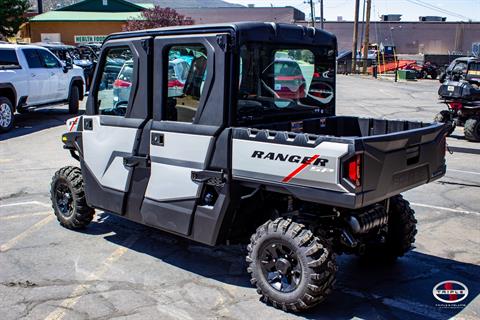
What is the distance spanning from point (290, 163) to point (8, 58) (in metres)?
12.7

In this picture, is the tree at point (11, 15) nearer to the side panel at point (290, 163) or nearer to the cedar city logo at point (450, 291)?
the side panel at point (290, 163)

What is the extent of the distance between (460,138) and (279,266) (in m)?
11.2

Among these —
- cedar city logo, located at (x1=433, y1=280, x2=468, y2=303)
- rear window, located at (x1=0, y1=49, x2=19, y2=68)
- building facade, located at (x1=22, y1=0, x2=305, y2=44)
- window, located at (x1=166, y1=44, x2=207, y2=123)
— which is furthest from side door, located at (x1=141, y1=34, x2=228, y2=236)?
building facade, located at (x1=22, y1=0, x2=305, y2=44)

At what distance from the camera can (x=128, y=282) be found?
5.07 metres

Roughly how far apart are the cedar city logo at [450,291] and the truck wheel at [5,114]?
1201 centimetres

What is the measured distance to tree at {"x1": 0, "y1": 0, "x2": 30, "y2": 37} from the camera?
3941cm

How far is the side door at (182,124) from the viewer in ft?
15.4

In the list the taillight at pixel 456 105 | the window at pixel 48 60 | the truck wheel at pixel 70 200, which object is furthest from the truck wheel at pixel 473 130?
the window at pixel 48 60

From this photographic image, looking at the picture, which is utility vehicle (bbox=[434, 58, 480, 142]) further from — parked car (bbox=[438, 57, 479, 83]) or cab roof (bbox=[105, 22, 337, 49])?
cab roof (bbox=[105, 22, 337, 49])

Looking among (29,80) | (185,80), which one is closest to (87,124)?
(185,80)

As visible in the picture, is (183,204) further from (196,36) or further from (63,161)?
(63,161)

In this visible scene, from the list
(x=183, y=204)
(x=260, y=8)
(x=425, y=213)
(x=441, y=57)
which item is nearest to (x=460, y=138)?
(x=425, y=213)

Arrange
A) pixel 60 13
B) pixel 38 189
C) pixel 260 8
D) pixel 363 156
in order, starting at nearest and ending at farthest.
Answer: pixel 363 156, pixel 38 189, pixel 60 13, pixel 260 8

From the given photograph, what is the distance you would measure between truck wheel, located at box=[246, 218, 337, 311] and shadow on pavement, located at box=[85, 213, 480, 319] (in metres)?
0.22
